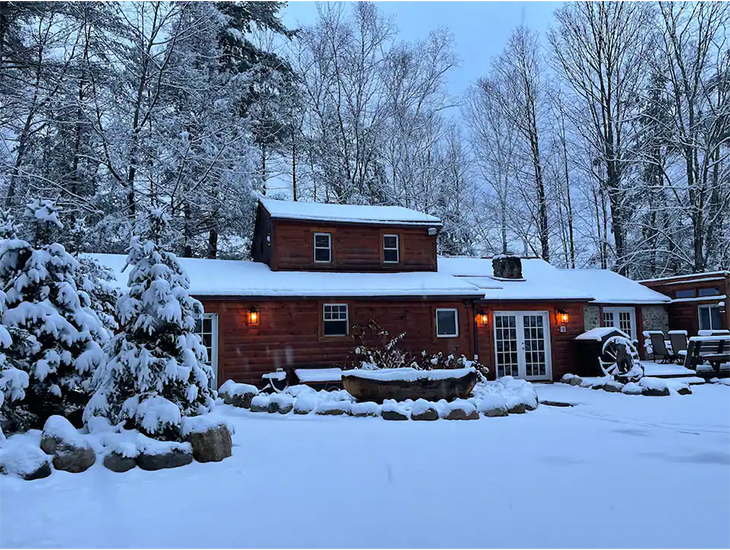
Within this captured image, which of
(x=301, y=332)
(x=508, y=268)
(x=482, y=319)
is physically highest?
(x=508, y=268)

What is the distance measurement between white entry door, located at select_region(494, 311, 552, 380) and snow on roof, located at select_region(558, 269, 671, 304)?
280cm

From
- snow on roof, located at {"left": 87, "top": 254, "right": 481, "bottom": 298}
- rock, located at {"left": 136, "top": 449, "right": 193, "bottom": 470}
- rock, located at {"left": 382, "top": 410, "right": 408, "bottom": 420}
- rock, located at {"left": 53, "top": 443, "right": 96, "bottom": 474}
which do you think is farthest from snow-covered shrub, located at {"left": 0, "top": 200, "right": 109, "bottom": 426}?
snow on roof, located at {"left": 87, "top": 254, "right": 481, "bottom": 298}

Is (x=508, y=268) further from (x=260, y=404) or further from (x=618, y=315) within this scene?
(x=260, y=404)

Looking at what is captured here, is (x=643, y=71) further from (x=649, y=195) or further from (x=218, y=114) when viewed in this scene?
(x=218, y=114)

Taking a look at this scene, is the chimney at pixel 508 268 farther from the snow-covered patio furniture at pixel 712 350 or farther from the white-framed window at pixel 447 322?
the snow-covered patio furniture at pixel 712 350

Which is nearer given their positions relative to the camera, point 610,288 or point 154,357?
point 154,357

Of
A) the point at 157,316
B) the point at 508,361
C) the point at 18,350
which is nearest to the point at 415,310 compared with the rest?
the point at 508,361

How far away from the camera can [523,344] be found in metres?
14.9

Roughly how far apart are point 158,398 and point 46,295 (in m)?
1.98

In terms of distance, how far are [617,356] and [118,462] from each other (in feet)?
40.0

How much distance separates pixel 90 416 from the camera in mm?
5773

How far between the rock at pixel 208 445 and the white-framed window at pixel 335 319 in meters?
7.46

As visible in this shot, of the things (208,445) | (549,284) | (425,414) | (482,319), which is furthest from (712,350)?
(208,445)

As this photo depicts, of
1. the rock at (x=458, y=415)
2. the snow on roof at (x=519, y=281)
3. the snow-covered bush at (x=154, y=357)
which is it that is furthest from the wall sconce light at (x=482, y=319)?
the snow-covered bush at (x=154, y=357)
